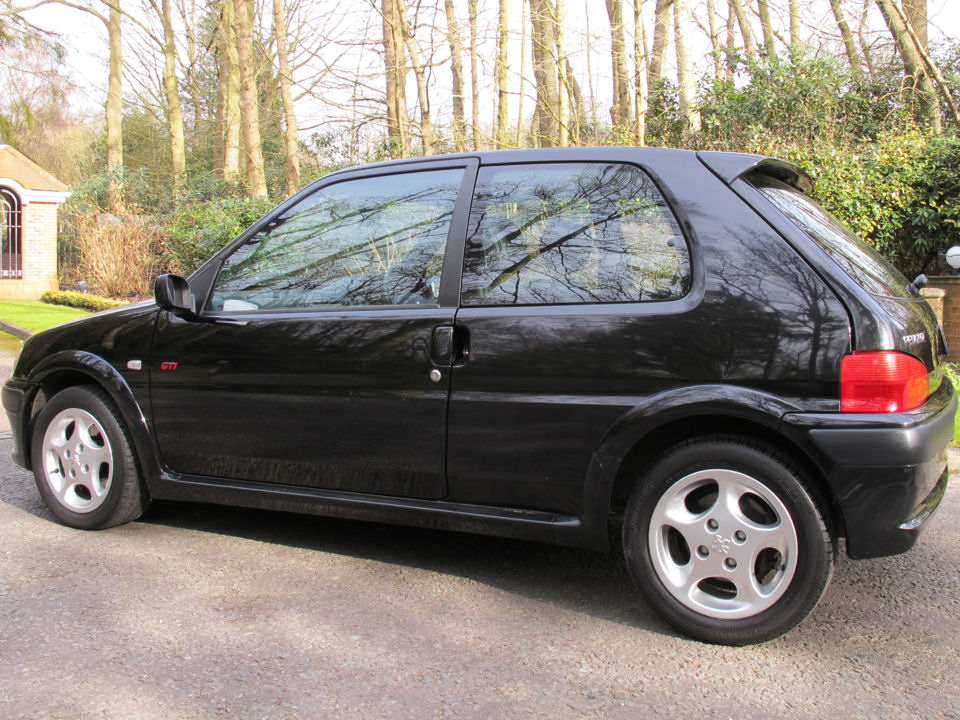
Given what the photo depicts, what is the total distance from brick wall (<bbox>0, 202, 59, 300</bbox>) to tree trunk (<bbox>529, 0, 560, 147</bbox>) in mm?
15238

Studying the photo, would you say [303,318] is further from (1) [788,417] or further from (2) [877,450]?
(2) [877,450]

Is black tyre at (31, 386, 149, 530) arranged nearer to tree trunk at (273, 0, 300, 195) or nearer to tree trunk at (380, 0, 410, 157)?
tree trunk at (380, 0, 410, 157)

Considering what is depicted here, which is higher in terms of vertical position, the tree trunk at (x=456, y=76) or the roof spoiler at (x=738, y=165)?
the tree trunk at (x=456, y=76)

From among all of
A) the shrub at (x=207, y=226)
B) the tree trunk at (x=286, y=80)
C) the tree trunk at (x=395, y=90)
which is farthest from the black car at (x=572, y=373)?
the tree trunk at (x=286, y=80)

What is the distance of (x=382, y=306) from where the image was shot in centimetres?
357

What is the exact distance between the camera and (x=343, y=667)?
2.88 m

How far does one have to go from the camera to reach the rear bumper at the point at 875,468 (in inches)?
109

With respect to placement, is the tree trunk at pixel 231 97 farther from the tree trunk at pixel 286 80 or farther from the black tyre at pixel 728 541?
the black tyre at pixel 728 541

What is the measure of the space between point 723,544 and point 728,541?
2 cm

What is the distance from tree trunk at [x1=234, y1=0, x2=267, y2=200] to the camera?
59.3 ft

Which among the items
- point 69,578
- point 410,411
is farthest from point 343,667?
point 69,578

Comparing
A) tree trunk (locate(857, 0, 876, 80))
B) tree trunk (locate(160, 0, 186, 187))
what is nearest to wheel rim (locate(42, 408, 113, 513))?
tree trunk (locate(857, 0, 876, 80))

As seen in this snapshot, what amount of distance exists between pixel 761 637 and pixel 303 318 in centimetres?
219

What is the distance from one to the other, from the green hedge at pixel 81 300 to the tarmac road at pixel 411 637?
15239 mm
